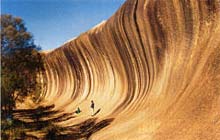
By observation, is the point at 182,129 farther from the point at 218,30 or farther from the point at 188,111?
the point at 218,30

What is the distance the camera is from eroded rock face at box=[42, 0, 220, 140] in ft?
58.9

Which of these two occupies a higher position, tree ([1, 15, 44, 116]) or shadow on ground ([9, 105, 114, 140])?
tree ([1, 15, 44, 116])

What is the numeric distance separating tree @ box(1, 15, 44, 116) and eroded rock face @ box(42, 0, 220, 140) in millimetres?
5259

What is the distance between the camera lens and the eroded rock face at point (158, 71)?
17.9 m

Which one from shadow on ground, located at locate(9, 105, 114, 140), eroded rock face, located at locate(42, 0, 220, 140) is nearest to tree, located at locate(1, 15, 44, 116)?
shadow on ground, located at locate(9, 105, 114, 140)

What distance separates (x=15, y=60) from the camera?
25109 millimetres

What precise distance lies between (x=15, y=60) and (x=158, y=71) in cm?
969

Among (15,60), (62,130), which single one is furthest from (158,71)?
(15,60)

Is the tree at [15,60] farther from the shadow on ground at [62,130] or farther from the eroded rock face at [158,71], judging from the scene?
the eroded rock face at [158,71]

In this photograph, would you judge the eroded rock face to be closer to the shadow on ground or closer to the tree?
the shadow on ground

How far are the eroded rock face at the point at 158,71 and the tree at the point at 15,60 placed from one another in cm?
526

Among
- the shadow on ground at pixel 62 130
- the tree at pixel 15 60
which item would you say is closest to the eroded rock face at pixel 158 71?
the shadow on ground at pixel 62 130

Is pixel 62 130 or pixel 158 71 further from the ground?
pixel 158 71

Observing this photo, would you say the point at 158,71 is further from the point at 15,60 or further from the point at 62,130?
the point at 15,60
